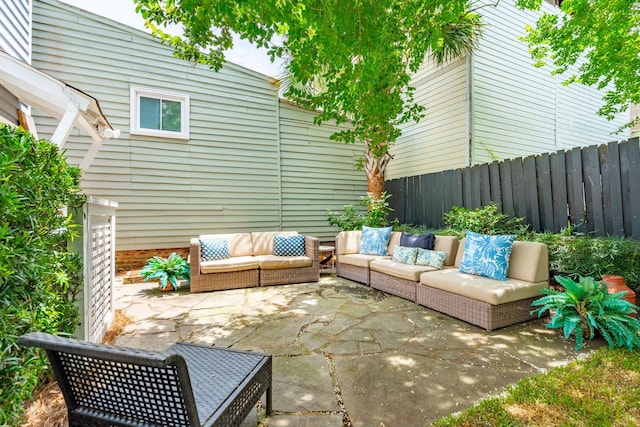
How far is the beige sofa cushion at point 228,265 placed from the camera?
15.2ft

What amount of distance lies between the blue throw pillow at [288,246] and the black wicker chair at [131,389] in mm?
3977

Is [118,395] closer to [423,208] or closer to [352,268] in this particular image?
[352,268]

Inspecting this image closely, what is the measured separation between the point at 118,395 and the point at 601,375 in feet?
9.93

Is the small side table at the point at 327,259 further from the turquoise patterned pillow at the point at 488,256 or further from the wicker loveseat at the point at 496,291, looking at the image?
the turquoise patterned pillow at the point at 488,256

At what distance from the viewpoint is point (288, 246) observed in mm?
5430

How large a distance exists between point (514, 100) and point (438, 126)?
1936mm

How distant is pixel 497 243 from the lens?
3.52 m

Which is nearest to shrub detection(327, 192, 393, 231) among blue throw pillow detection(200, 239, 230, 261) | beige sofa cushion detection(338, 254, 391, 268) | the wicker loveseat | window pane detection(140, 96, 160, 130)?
beige sofa cushion detection(338, 254, 391, 268)

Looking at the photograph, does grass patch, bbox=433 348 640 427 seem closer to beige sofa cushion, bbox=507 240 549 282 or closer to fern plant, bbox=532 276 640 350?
fern plant, bbox=532 276 640 350

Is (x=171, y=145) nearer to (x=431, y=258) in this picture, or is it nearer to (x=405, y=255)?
(x=405, y=255)

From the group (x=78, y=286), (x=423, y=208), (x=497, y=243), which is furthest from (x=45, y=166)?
(x=423, y=208)

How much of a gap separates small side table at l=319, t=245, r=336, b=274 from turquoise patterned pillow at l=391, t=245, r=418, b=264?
1.80 meters

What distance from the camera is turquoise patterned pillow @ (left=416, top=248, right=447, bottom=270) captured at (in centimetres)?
414

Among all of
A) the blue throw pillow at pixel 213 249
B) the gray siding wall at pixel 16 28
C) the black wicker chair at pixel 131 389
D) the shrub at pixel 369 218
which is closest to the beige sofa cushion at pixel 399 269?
the shrub at pixel 369 218
